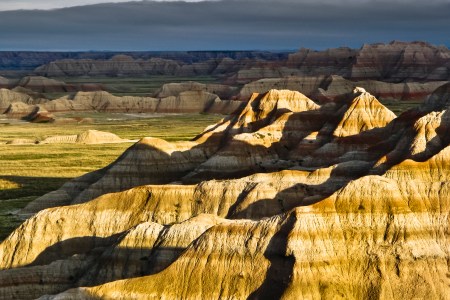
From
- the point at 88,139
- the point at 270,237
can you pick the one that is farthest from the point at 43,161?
the point at 270,237

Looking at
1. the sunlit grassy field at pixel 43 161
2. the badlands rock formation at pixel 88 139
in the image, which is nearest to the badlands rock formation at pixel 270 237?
the sunlit grassy field at pixel 43 161

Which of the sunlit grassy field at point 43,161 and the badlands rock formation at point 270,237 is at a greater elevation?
the sunlit grassy field at point 43,161

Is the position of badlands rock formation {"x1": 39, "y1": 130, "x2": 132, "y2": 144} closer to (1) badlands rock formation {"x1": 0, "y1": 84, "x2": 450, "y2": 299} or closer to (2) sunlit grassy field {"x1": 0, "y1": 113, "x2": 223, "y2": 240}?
(2) sunlit grassy field {"x1": 0, "y1": 113, "x2": 223, "y2": 240}

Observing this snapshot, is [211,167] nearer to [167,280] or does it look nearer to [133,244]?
[133,244]

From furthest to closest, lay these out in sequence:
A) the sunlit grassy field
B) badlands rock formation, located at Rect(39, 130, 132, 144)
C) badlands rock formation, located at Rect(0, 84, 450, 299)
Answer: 1. badlands rock formation, located at Rect(39, 130, 132, 144)
2. the sunlit grassy field
3. badlands rock formation, located at Rect(0, 84, 450, 299)

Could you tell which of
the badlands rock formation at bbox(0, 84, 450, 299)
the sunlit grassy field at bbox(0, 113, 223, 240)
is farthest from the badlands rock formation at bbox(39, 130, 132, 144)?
the badlands rock formation at bbox(0, 84, 450, 299)

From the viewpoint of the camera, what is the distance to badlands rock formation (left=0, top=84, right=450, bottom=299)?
41.9 meters

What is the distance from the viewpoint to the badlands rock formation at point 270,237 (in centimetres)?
4194

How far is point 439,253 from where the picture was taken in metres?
44.6

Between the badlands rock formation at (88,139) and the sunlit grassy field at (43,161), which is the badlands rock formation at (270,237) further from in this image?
the badlands rock formation at (88,139)

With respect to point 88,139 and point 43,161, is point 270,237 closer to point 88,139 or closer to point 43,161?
point 43,161

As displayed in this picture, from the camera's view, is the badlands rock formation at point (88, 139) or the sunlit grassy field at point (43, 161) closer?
the sunlit grassy field at point (43, 161)

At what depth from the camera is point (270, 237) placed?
43.2 m

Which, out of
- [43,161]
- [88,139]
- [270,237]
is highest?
[88,139]
